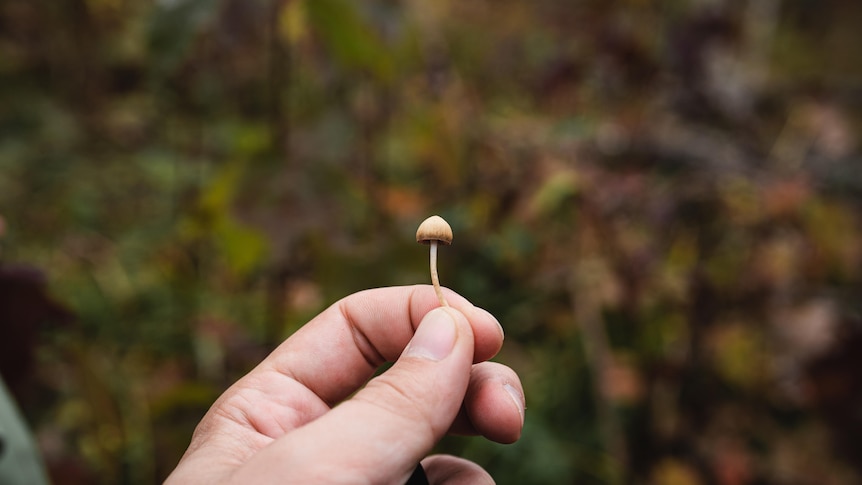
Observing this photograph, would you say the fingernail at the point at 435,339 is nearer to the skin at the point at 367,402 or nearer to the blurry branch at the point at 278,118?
the skin at the point at 367,402

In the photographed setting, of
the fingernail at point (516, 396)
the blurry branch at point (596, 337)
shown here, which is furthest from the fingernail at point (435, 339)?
the blurry branch at point (596, 337)

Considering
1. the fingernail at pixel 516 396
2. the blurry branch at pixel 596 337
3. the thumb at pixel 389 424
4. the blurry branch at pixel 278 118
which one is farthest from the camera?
A: the blurry branch at pixel 596 337

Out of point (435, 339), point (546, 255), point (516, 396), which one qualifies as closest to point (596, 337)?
point (546, 255)

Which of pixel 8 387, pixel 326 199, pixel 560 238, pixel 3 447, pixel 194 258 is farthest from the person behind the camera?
pixel 194 258

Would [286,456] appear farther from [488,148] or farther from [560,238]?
[560,238]

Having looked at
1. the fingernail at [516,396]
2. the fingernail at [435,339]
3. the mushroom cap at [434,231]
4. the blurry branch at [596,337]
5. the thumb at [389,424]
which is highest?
the mushroom cap at [434,231]

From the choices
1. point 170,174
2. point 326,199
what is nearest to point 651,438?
point 326,199

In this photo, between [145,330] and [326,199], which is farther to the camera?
[145,330]

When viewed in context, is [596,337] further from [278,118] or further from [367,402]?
[367,402]

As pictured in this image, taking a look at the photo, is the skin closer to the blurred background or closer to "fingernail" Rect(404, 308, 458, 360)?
"fingernail" Rect(404, 308, 458, 360)
